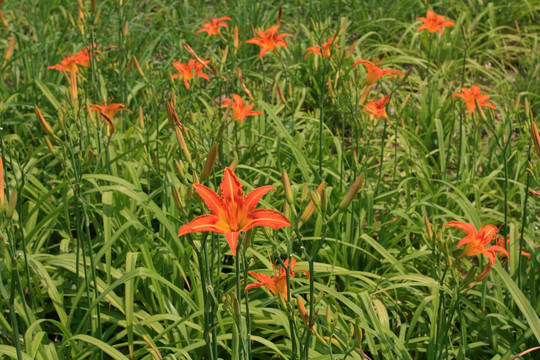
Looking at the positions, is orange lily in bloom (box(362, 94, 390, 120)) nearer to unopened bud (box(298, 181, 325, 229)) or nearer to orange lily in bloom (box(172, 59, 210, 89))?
orange lily in bloom (box(172, 59, 210, 89))

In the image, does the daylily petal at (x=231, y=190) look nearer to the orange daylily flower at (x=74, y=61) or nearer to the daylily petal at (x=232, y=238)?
the daylily petal at (x=232, y=238)

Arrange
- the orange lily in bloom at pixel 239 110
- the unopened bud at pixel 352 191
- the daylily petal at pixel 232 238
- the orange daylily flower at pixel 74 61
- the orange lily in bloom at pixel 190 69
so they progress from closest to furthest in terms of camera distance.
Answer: the daylily petal at pixel 232 238 < the unopened bud at pixel 352 191 < the orange lily in bloom at pixel 239 110 < the orange lily in bloom at pixel 190 69 < the orange daylily flower at pixel 74 61

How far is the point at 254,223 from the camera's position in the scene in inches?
48.6

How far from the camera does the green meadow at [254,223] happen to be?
160cm

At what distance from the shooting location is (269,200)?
266 cm

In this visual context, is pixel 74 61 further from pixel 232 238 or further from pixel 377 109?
pixel 232 238

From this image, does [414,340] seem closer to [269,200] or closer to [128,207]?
[269,200]

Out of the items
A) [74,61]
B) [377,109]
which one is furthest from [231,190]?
[74,61]

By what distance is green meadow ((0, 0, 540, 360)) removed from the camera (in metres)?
1.60

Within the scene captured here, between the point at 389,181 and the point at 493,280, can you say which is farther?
the point at 389,181

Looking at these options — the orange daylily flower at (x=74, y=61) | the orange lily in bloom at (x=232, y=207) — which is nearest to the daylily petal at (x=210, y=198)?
the orange lily in bloom at (x=232, y=207)

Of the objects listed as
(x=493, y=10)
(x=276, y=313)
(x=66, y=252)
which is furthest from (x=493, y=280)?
(x=493, y=10)

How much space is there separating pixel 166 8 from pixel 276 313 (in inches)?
149

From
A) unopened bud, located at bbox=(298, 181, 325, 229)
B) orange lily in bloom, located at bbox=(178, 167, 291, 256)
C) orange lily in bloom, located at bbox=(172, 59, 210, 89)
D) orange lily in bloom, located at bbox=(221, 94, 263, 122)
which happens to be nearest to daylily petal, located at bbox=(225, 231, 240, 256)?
orange lily in bloom, located at bbox=(178, 167, 291, 256)
